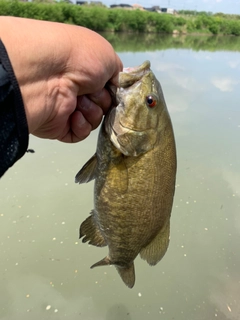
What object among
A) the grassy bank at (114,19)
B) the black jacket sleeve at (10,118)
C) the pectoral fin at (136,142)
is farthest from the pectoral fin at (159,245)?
the grassy bank at (114,19)

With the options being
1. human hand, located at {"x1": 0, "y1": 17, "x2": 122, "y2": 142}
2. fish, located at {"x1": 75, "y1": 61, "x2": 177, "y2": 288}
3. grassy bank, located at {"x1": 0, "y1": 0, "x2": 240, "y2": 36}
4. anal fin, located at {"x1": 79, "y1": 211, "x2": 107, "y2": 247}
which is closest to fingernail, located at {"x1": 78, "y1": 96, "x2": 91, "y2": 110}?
human hand, located at {"x1": 0, "y1": 17, "x2": 122, "y2": 142}

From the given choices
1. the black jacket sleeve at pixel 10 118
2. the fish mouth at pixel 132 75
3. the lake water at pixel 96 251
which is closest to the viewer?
the black jacket sleeve at pixel 10 118

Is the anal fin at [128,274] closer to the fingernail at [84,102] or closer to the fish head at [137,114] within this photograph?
the fish head at [137,114]

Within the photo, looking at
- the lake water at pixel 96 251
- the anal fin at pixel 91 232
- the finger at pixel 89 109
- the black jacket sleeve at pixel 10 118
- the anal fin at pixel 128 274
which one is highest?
the black jacket sleeve at pixel 10 118

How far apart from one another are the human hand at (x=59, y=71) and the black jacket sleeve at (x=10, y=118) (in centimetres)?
14

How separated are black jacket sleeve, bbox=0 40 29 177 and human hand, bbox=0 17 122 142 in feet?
0.46

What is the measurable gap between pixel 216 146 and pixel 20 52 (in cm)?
702

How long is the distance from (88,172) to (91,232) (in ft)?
1.30

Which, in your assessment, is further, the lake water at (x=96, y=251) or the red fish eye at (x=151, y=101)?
the lake water at (x=96, y=251)

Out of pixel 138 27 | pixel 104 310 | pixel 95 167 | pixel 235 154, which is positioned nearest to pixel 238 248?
pixel 104 310

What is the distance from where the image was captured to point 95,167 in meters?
1.89

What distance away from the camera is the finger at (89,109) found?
1876 millimetres

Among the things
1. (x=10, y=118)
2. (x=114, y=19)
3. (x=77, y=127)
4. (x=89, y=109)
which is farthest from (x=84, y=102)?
(x=114, y=19)

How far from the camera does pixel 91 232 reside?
2031 mm
